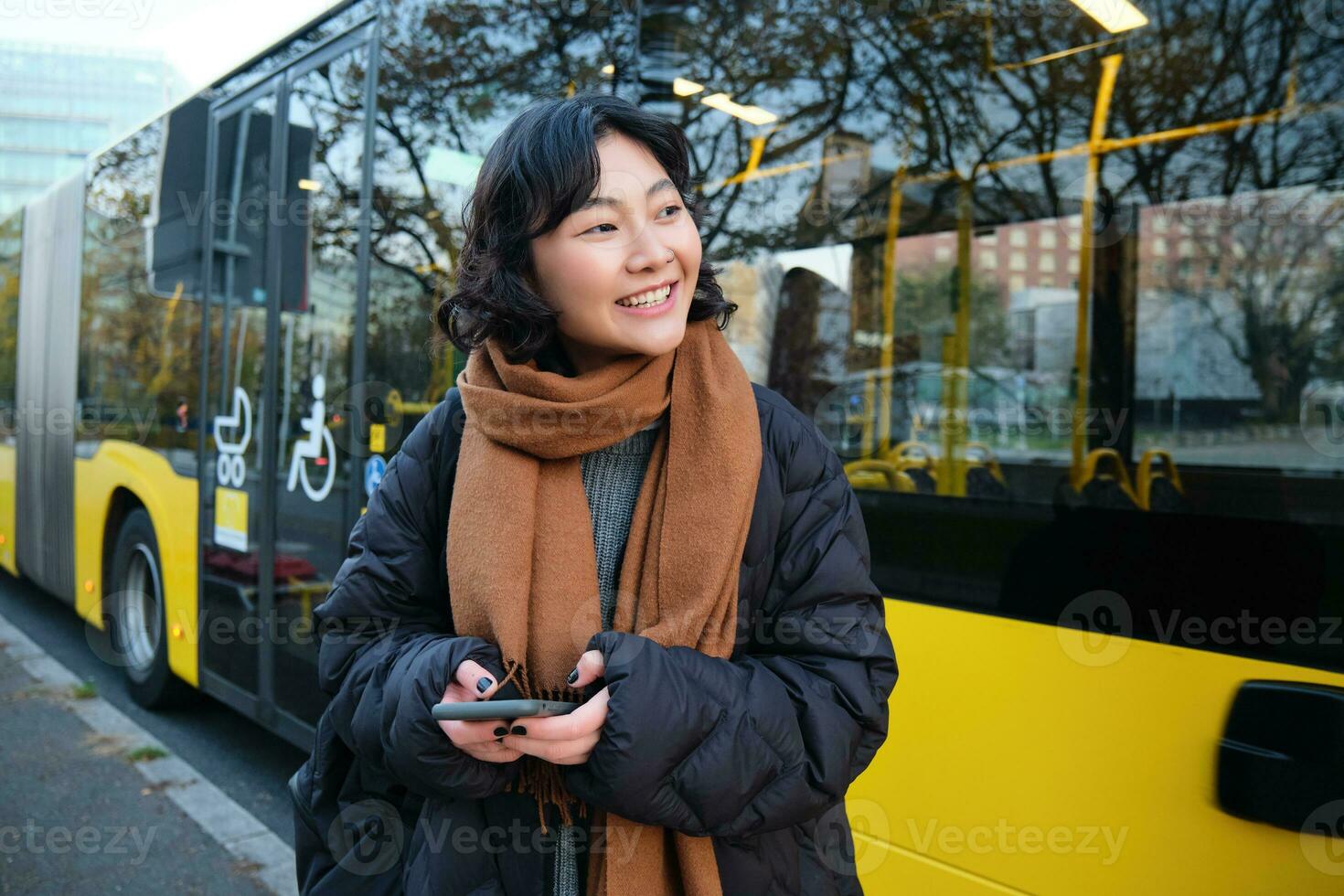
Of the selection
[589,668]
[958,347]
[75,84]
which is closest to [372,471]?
[958,347]

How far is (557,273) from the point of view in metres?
1.38

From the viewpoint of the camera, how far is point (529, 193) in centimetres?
136

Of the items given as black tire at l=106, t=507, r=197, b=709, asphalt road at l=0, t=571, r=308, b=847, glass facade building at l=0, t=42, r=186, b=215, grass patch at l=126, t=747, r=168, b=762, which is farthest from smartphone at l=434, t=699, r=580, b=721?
glass facade building at l=0, t=42, r=186, b=215

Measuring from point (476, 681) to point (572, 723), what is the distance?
0.50ft

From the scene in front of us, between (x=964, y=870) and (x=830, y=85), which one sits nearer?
(x=964, y=870)

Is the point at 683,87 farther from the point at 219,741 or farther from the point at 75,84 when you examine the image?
the point at 75,84

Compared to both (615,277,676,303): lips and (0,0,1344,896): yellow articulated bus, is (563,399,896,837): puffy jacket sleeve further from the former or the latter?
(0,0,1344,896): yellow articulated bus

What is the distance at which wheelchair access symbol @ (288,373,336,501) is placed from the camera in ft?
12.4

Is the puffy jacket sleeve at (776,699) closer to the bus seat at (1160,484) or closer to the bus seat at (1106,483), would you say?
the bus seat at (1106,483)

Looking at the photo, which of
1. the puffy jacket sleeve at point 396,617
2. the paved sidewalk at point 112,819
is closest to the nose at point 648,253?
the puffy jacket sleeve at point 396,617

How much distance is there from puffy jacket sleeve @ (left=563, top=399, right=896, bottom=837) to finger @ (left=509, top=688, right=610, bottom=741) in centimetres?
2

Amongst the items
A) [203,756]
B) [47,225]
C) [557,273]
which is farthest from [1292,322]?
[47,225]

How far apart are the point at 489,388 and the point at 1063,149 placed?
8.52 ft

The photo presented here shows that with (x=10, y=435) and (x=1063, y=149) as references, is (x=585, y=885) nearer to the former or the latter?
(x=1063, y=149)
